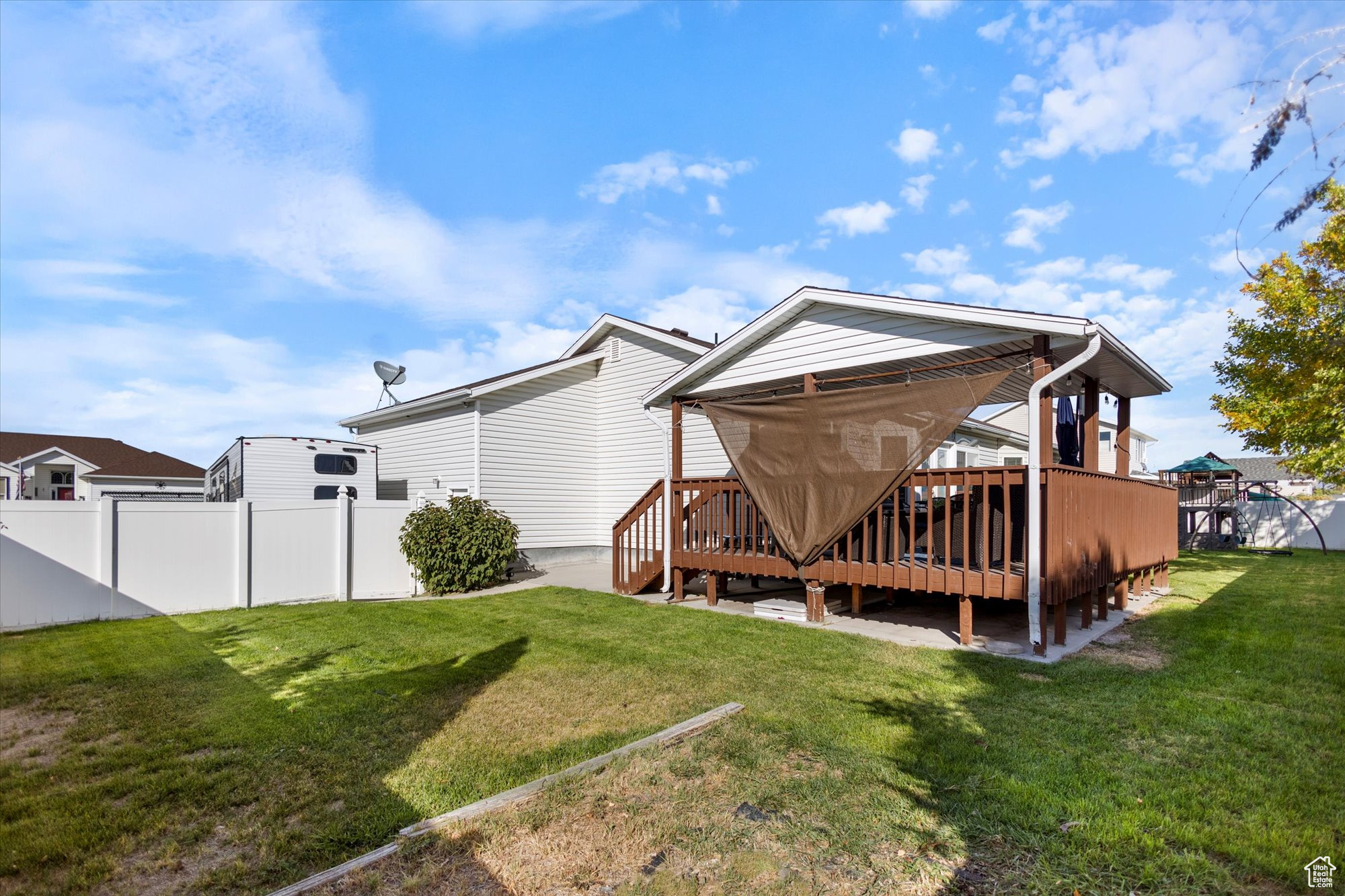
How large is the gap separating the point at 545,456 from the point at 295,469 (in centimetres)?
472

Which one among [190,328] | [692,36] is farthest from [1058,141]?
[190,328]

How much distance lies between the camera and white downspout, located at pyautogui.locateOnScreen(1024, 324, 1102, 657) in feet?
19.4

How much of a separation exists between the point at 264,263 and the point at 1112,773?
11.6 metres

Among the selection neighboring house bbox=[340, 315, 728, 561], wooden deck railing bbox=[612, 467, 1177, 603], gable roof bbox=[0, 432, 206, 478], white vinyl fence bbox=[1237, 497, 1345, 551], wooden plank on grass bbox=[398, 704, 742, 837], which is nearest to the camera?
wooden plank on grass bbox=[398, 704, 742, 837]

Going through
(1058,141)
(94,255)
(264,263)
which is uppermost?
(1058,141)

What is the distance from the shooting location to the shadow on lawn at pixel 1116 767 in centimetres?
251

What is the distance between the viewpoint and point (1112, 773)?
3.30m

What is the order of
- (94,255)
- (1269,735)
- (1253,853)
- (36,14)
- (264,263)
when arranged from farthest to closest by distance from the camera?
(264,263) < (94,255) < (36,14) < (1269,735) < (1253,853)

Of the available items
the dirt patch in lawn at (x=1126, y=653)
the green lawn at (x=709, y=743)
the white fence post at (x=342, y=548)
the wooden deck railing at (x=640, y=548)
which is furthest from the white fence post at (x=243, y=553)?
the dirt patch in lawn at (x=1126, y=653)

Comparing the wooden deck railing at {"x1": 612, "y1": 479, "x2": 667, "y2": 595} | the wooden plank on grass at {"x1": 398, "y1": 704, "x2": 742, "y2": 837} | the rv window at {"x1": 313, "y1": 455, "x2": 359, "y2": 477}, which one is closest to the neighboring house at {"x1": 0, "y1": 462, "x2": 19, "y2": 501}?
the rv window at {"x1": 313, "y1": 455, "x2": 359, "y2": 477}

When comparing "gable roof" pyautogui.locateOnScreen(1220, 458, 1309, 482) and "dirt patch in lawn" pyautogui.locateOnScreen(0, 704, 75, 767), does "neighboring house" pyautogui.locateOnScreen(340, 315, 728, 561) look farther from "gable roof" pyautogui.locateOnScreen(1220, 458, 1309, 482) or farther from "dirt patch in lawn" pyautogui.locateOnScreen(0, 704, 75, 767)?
"gable roof" pyautogui.locateOnScreen(1220, 458, 1309, 482)

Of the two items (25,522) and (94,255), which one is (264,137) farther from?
(25,522)

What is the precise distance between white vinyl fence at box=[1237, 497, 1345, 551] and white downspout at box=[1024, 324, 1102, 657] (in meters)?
19.8

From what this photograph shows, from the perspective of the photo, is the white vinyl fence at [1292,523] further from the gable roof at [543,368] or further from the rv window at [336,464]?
the rv window at [336,464]
